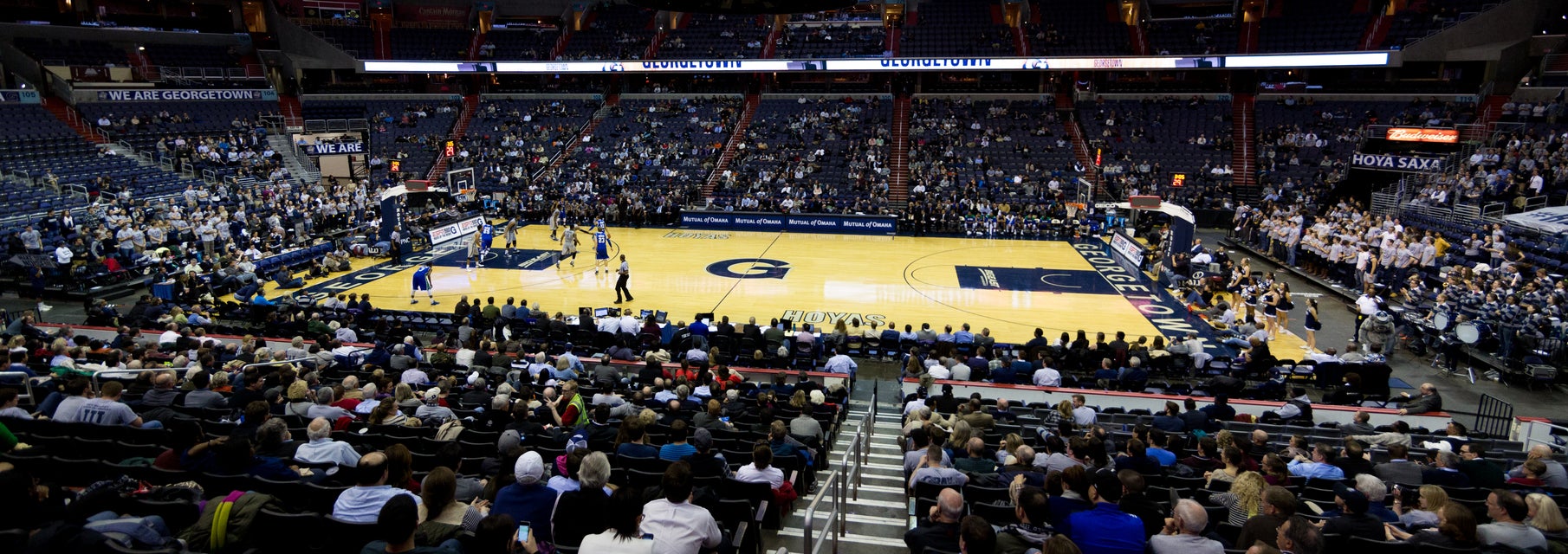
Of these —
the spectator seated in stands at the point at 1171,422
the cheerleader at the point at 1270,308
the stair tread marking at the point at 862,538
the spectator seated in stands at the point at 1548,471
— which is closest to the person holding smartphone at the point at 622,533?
the stair tread marking at the point at 862,538

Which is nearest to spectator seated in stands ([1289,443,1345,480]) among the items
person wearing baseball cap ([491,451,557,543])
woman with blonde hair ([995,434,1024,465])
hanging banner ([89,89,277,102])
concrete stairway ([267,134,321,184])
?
woman with blonde hair ([995,434,1024,465])

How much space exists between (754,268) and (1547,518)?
22638mm

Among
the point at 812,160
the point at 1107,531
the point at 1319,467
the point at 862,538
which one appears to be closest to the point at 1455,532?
the point at 1107,531

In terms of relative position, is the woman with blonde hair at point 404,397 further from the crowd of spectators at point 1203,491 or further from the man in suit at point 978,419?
the man in suit at point 978,419

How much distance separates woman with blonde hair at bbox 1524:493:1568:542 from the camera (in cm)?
620

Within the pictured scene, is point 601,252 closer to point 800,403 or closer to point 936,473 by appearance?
point 800,403

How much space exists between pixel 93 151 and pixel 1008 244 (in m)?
38.3

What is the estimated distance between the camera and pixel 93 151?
34906 millimetres

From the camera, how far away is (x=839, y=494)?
9109 mm

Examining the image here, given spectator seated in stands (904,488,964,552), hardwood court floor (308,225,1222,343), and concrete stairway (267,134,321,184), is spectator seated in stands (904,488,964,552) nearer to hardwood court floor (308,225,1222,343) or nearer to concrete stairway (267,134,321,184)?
hardwood court floor (308,225,1222,343)

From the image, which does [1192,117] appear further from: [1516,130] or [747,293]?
[747,293]

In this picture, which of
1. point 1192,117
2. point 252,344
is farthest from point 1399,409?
point 1192,117

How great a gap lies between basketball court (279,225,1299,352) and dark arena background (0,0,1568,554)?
0.80 ft

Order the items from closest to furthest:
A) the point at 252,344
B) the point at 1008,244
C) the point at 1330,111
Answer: the point at 252,344, the point at 1008,244, the point at 1330,111
